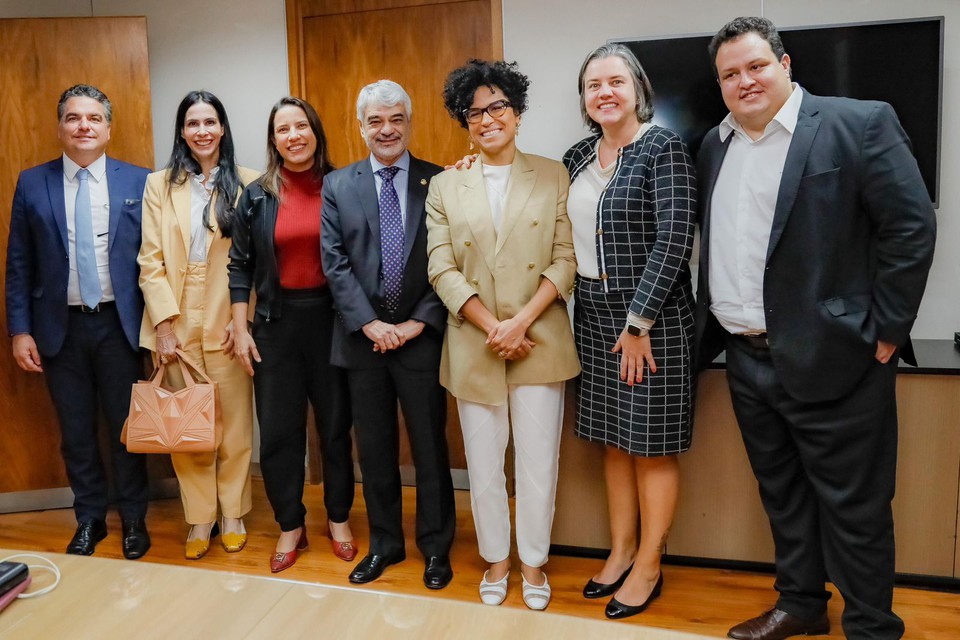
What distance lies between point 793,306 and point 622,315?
0.46 meters

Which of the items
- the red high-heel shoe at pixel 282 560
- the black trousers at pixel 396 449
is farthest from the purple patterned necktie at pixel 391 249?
the red high-heel shoe at pixel 282 560

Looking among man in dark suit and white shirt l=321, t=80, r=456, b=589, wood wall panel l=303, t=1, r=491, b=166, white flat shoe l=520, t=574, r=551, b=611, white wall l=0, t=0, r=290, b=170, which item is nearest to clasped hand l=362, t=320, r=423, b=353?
man in dark suit and white shirt l=321, t=80, r=456, b=589

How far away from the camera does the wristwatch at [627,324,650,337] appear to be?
203 cm

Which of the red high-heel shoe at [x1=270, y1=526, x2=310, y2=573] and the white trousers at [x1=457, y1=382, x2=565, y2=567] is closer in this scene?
the white trousers at [x1=457, y1=382, x2=565, y2=567]

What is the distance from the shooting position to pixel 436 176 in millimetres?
2271

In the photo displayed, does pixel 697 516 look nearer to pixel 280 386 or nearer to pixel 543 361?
pixel 543 361

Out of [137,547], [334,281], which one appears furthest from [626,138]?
[137,547]

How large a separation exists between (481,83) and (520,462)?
3.67ft

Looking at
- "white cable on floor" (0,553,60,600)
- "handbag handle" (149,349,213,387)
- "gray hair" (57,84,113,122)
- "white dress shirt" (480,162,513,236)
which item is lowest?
"white cable on floor" (0,553,60,600)

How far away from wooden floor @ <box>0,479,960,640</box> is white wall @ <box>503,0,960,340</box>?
1.06m

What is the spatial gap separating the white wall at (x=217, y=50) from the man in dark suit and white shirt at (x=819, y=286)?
2.09 m

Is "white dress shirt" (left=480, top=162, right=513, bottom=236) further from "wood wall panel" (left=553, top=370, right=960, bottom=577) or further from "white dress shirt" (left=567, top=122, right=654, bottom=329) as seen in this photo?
"wood wall panel" (left=553, top=370, right=960, bottom=577)

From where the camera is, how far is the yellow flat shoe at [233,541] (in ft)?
8.86

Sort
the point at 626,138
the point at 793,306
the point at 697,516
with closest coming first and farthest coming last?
the point at 793,306 < the point at 626,138 < the point at 697,516
